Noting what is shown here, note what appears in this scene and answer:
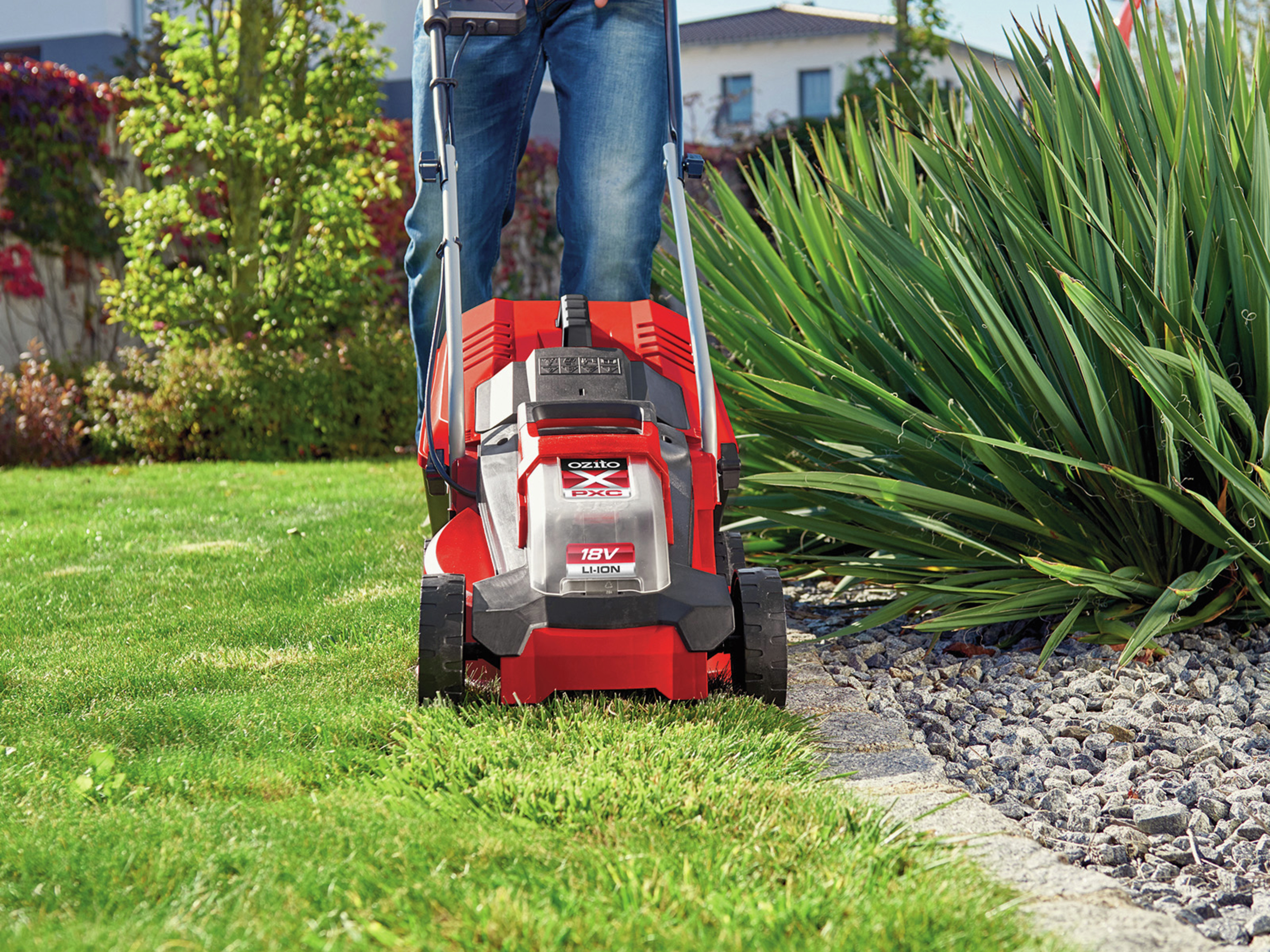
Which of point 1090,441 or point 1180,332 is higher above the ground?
point 1180,332

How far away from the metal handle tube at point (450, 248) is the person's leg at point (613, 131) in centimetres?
31

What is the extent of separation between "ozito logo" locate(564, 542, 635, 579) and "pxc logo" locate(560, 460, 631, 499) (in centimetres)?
7

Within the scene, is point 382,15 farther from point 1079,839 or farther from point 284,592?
point 1079,839

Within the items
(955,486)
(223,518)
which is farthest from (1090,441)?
(223,518)

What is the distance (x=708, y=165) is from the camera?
341 cm

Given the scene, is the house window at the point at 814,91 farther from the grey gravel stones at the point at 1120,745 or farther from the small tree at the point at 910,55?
the grey gravel stones at the point at 1120,745

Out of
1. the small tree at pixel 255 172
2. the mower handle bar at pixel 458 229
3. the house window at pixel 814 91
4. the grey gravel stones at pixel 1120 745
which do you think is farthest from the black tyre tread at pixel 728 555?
the house window at pixel 814 91

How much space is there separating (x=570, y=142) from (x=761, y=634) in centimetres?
112

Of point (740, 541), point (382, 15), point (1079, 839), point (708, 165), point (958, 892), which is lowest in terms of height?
point (1079, 839)

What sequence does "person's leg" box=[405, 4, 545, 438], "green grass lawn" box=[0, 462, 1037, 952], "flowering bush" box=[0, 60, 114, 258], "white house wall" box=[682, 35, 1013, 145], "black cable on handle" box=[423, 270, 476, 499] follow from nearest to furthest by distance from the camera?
1. "green grass lawn" box=[0, 462, 1037, 952]
2. "black cable on handle" box=[423, 270, 476, 499]
3. "person's leg" box=[405, 4, 545, 438]
4. "flowering bush" box=[0, 60, 114, 258]
5. "white house wall" box=[682, 35, 1013, 145]

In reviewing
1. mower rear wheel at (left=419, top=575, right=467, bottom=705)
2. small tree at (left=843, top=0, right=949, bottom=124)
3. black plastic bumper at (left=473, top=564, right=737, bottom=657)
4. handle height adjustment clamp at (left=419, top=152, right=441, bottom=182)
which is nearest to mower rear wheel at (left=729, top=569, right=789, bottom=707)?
black plastic bumper at (left=473, top=564, right=737, bottom=657)

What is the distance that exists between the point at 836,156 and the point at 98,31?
1218cm

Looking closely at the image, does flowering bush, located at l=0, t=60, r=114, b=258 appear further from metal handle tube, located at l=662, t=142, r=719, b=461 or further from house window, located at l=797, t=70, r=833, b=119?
house window, located at l=797, t=70, r=833, b=119

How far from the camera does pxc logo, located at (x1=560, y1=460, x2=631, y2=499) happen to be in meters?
1.75
